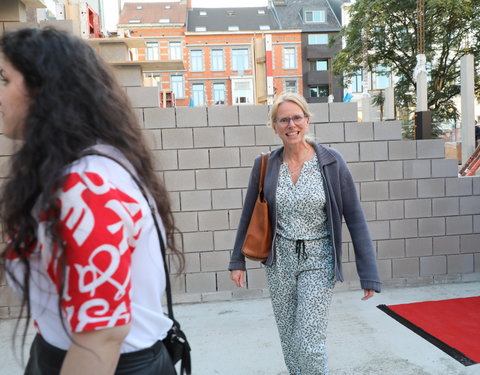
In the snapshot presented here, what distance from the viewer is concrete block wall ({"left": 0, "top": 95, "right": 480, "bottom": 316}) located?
4.62m

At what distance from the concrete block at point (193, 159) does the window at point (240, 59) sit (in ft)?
104

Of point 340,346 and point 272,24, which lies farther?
point 272,24

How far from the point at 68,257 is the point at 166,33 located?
3697 centimetres

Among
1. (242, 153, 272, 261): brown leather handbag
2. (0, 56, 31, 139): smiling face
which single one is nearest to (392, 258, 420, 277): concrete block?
(242, 153, 272, 261): brown leather handbag

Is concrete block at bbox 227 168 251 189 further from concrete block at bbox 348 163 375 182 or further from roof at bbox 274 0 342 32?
roof at bbox 274 0 342 32

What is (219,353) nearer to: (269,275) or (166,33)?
(269,275)

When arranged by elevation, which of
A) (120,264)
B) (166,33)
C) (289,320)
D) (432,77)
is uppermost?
(166,33)

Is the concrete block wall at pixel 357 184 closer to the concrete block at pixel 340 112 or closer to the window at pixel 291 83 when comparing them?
the concrete block at pixel 340 112

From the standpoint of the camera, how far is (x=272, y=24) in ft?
125

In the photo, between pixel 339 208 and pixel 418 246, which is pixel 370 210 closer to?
pixel 418 246

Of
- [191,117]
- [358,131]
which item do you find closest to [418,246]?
[358,131]

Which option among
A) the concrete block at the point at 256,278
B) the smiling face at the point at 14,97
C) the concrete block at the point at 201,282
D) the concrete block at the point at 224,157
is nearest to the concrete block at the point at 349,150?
the concrete block at the point at 224,157

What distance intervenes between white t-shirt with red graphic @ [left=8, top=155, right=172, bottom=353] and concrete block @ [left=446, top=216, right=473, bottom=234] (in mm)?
4805

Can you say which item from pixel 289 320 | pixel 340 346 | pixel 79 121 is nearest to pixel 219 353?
pixel 340 346
